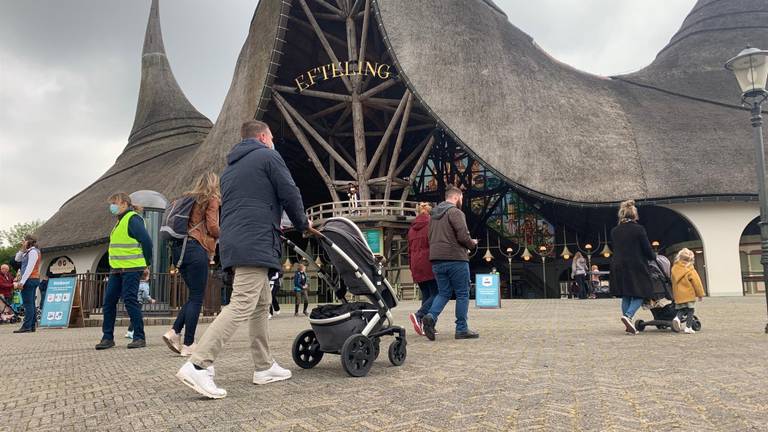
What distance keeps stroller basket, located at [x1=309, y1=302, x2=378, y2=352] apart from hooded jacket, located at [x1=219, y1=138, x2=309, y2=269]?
26.4 inches

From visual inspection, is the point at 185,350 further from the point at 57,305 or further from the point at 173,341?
the point at 57,305

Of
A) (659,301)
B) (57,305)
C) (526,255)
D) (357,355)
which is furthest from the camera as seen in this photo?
(526,255)

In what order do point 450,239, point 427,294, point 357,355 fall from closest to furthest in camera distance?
point 357,355 → point 450,239 → point 427,294

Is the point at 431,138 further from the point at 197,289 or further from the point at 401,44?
the point at 197,289

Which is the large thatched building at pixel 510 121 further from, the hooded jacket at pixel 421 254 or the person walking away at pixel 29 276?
the hooded jacket at pixel 421 254

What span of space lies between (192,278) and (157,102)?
39878 mm

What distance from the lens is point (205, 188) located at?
5691 mm

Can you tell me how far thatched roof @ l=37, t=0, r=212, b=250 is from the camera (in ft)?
105

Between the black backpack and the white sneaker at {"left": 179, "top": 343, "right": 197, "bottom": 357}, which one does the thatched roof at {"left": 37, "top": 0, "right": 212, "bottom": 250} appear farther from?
the white sneaker at {"left": 179, "top": 343, "right": 197, "bottom": 357}

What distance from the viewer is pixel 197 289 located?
19.9 ft

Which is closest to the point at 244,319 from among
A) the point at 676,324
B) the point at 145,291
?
the point at 676,324

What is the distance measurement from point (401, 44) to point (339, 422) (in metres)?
22.3

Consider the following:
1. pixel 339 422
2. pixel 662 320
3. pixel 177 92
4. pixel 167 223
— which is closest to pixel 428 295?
pixel 662 320

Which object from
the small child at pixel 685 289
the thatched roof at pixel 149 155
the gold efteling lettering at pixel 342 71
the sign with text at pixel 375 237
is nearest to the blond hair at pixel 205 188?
the small child at pixel 685 289
